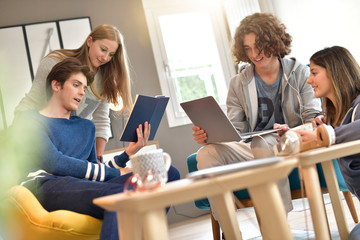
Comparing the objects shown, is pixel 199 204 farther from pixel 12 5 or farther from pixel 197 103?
pixel 12 5

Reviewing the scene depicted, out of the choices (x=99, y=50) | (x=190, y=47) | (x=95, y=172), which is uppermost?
(x=190, y=47)

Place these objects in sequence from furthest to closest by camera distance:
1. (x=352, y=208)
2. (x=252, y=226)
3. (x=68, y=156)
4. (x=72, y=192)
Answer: (x=252, y=226) → (x=352, y=208) → (x=68, y=156) → (x=72, y=192)

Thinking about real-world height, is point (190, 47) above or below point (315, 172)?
above

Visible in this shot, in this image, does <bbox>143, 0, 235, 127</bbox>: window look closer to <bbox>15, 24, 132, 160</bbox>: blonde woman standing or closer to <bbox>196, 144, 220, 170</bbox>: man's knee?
<bbox>15, 24, 132, 160</bbox>: blonde woman standing

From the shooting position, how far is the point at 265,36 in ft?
6.91

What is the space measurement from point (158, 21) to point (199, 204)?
238 cm

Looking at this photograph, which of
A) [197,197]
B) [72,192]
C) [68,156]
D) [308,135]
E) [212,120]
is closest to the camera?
[197,197]

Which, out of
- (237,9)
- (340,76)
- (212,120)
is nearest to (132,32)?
(237,9)

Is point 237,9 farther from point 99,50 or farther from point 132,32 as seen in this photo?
point 99,50

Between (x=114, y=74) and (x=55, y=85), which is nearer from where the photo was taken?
(x=55, y=85)

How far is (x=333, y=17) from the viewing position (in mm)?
2803

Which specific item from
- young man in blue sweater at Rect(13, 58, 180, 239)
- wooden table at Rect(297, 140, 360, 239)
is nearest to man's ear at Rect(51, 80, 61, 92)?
young man in blue sweater at Rect(13, 58, 180, 239)

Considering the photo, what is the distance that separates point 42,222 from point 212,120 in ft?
2.63

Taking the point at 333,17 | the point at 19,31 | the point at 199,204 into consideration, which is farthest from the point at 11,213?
the point at 19,31
